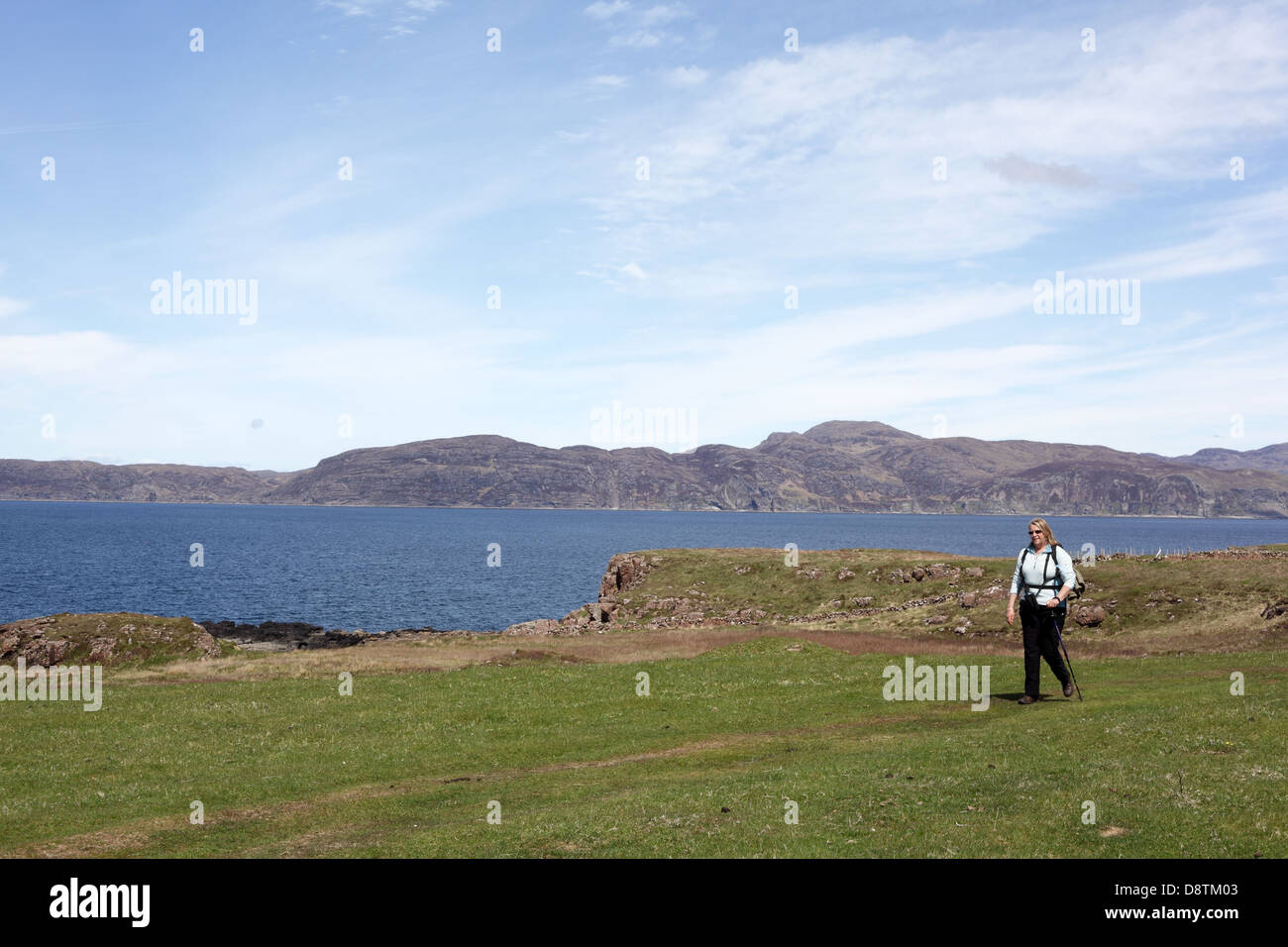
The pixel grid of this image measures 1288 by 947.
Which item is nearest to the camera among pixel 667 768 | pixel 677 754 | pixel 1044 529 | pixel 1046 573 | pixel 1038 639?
pixel 667 768

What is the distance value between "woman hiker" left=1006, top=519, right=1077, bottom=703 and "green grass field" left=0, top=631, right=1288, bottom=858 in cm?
121

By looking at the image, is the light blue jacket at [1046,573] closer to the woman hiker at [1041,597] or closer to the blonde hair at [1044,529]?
the woman hiker at [1041,597]

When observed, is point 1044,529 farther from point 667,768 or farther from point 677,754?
point 667,768

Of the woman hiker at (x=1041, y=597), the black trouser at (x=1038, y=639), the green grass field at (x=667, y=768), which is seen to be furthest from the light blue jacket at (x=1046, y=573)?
the green grass field at (x=667, y=768)

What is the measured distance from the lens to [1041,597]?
82.9 ft

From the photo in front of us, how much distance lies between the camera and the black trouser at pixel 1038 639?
25516 mm

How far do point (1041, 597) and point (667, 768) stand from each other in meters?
11.8

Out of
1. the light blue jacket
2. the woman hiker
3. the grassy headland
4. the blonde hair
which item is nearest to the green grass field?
the grassy headland

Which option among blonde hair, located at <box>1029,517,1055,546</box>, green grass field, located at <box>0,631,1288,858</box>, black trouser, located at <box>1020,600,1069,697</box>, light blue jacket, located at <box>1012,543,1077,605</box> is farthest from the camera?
black trouser, located at <box>1020,600,1069,697</box>

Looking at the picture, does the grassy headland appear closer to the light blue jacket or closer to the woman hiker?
the woman hiker

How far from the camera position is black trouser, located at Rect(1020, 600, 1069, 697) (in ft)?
83.7

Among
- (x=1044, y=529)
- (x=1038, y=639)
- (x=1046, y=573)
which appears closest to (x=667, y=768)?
(x=1038, y=639)
